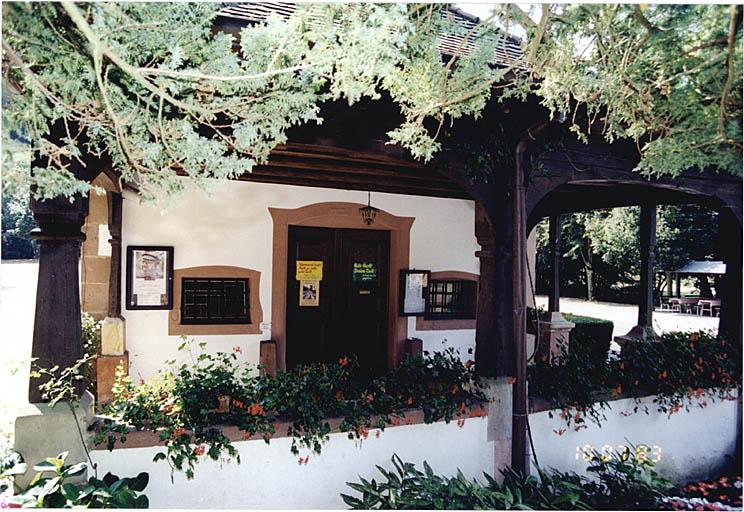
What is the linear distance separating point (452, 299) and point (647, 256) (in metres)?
2.21

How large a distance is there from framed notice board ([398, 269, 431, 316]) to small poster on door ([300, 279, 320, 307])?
0.90 metres

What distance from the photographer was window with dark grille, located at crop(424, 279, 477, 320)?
5.57 meters

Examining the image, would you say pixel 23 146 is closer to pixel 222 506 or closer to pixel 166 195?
pixel 166 195

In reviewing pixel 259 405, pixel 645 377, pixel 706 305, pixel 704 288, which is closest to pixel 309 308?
pixel 259 405

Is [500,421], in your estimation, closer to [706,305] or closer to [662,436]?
[662,436]

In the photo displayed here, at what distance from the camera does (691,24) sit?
5.42ft

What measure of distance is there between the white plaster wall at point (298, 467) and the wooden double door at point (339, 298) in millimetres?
2353

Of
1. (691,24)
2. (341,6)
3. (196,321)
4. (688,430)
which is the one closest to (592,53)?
(691,24)

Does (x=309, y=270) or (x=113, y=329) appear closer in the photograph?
(x=113, y=329)

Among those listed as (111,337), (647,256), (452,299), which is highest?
(647,256)

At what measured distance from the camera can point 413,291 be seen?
534 cm

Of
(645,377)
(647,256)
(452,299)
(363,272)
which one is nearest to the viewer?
(645,377)

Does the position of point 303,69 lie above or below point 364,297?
above

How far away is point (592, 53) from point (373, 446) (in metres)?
2.30
